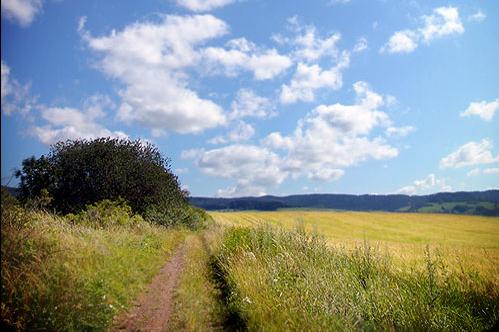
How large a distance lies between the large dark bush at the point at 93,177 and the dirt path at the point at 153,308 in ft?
71.0

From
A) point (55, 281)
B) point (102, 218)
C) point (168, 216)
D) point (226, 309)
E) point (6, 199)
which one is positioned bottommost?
point (226, 309)

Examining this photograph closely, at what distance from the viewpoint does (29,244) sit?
8312 millimetres

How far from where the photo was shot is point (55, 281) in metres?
8.02

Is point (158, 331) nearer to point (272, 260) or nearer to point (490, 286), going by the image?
point (272, 260)

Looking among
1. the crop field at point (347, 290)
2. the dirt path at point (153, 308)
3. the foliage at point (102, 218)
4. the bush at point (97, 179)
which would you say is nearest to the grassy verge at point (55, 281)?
the dirt path at point (153, 308)

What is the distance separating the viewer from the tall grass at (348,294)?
798 centimetres

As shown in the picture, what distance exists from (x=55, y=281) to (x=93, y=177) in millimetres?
28260

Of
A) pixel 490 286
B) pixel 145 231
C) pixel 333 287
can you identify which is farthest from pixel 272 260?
pixel 145 231

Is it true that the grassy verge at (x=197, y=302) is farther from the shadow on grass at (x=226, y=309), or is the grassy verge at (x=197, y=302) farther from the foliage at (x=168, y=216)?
the foliage at (x=168, y=216)

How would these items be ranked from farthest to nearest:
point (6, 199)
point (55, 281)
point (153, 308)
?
point (153, 308) → point (6, 199) → point (55, 281)

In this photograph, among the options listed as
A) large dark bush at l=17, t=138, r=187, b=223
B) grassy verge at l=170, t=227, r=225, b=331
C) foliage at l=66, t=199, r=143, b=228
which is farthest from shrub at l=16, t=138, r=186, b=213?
grassy verge at l=170, t=227, r=225, b=331

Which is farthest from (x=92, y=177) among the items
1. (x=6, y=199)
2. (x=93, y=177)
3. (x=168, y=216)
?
(x=6, y=199)

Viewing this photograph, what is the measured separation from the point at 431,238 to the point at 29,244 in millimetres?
51255

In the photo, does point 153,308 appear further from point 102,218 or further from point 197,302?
point 102,218
